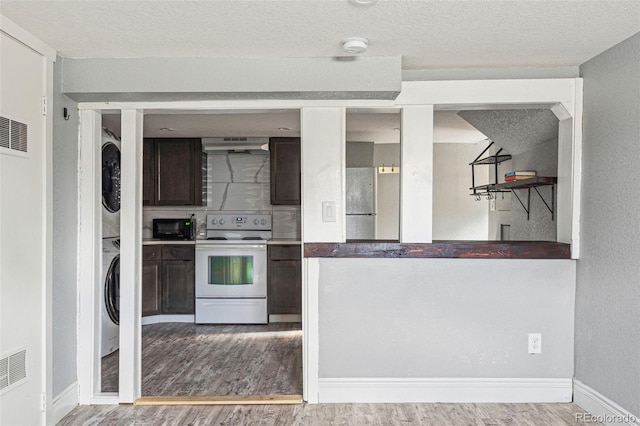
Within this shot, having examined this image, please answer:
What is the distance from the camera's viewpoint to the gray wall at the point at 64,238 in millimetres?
2652

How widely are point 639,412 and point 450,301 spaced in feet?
3.47

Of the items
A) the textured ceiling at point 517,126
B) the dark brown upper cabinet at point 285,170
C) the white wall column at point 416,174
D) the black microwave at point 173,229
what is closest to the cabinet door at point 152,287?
the black microwave at point 173,229

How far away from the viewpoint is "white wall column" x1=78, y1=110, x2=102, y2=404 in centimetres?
288

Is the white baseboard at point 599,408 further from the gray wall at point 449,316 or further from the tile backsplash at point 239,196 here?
the tile backsplash at point 239,196

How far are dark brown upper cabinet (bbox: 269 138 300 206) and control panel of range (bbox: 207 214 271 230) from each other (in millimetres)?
359

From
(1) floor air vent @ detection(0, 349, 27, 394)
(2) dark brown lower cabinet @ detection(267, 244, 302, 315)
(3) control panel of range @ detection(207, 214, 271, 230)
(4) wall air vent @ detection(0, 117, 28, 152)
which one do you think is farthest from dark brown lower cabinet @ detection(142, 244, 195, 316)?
(4) wall air vent @ detection(0, 117, 28, 152)

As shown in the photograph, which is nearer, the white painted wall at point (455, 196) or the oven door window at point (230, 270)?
the oven door window at point (230, 270)

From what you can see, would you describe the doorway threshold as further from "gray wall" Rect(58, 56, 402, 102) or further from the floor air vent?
"gray wall" Rect(58, 56, 402, 102)

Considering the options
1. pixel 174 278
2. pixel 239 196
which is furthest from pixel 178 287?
pixel 239 196

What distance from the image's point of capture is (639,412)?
7.52 feet

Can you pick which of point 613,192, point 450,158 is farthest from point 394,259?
point 450,158

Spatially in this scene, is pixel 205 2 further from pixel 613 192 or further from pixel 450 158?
pixel 450 158

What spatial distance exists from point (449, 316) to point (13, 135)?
257 centimetres

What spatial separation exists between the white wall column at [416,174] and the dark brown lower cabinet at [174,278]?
2938 millimetres
